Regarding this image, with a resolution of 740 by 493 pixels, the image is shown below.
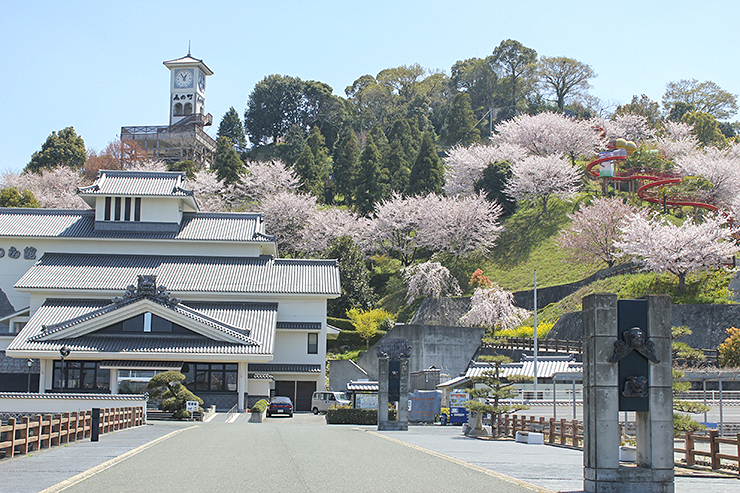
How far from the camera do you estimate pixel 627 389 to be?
11.0 m

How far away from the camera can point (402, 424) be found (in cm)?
2650

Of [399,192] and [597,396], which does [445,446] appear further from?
[399,192]

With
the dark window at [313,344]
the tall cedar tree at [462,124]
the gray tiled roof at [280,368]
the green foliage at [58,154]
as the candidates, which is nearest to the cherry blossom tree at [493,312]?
the dark window at [313,344]

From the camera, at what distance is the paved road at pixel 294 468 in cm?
1065

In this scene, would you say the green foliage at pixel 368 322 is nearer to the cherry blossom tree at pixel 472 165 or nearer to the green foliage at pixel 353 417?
the green foliage at pixel 353 417

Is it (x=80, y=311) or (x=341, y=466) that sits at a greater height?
(x=80, y=311)

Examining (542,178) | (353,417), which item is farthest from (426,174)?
(353,417)

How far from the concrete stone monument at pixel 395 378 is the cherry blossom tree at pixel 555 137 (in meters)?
53.5

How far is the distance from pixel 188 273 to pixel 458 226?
84.4 ft

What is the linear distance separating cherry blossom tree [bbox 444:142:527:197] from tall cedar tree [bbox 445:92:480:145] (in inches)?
547

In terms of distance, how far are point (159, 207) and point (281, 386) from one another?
16.2m

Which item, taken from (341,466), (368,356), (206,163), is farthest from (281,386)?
(206,163)

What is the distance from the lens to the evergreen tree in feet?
251

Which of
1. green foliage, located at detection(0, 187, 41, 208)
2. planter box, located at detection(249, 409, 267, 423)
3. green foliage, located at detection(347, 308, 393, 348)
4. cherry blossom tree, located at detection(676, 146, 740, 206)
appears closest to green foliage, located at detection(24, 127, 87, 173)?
green foliage, located at detection(0, 187, 41, 208)
